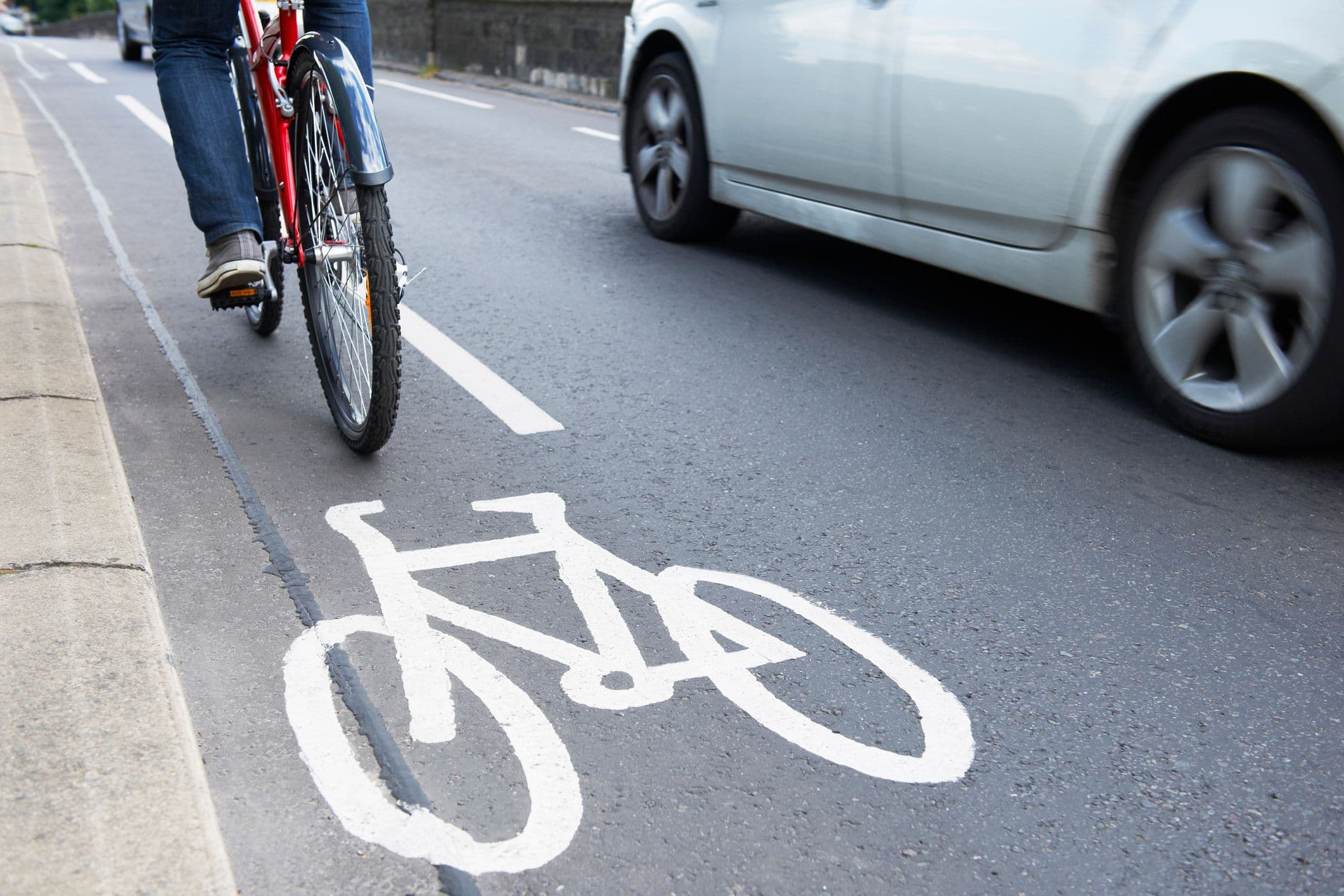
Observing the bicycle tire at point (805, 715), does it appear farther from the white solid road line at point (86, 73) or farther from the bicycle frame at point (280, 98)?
the white solid road line at point (86, 73)

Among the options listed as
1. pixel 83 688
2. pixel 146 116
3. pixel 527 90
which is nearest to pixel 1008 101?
pixel 83 688

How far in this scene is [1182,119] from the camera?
147 inches

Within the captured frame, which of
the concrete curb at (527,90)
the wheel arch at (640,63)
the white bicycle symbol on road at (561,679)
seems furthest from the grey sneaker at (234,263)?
the concrete curb at (527,90)

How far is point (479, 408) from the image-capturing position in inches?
156

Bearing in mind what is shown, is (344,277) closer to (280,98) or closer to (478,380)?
(280,98)

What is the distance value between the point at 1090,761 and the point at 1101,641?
46cm

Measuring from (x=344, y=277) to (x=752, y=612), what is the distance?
1543 millimetres

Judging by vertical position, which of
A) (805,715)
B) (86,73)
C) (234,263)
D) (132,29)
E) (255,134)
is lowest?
(86,73)

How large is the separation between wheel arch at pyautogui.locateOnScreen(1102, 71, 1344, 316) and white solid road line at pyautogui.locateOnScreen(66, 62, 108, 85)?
15171 millimetres

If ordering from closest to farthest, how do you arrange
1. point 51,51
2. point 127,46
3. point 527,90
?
point 527,90 < point 127,46 < point 51,51

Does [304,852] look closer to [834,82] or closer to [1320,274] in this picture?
[1320,274]

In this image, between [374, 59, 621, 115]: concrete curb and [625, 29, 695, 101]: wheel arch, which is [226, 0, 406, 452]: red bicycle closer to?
[625, 29, 695, 101]: wheel arch

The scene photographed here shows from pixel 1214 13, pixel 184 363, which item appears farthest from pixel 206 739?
pixel 1214 13

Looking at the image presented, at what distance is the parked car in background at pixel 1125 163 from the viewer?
3.39 meters
